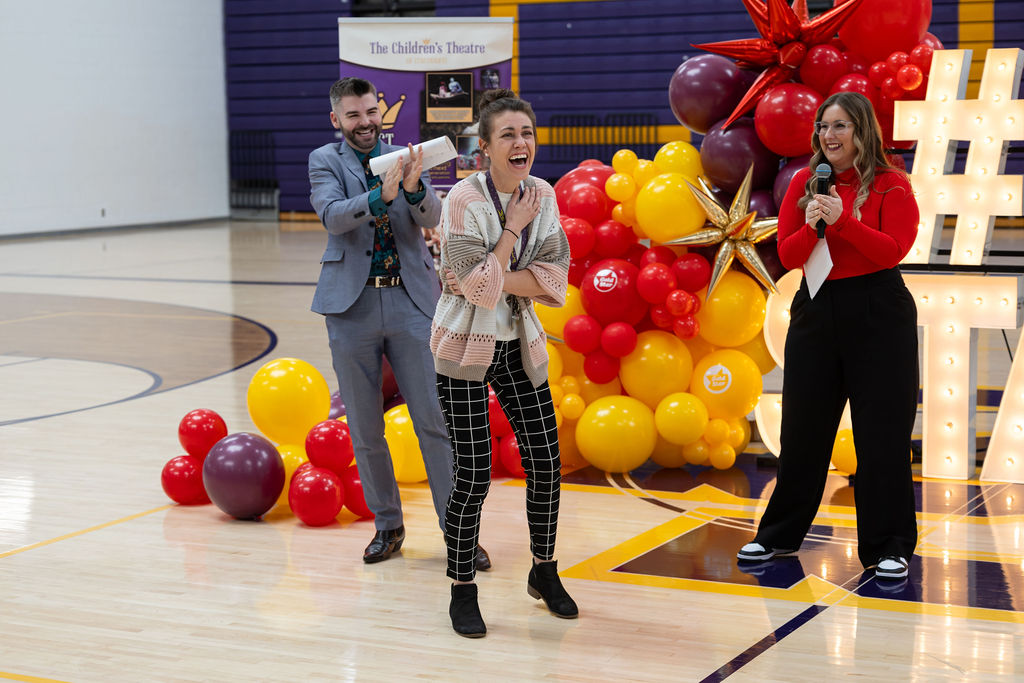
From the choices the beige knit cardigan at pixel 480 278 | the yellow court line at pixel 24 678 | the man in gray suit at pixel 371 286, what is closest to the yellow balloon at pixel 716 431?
the man in gray suit at pixel 371 286

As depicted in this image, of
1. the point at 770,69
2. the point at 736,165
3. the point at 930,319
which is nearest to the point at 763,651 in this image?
the point at 930,319

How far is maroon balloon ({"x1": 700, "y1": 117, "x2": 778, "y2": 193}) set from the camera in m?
5.15

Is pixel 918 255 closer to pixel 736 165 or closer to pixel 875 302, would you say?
pixel 736 165

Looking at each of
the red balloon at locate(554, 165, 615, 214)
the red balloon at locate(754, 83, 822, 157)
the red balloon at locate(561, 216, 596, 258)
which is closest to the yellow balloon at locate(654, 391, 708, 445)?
the red balloon at locate(561, 216, 596, 258)

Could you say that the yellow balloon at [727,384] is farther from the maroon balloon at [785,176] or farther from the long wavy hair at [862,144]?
the long wavy hair at [862,144]

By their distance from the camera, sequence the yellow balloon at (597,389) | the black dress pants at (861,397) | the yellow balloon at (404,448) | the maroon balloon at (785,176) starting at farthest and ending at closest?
the yellow balloon at (597,389)
the maroon balloon at (785,176)
the yellow balloon at (404,448)
the black dress pants at (861,397)

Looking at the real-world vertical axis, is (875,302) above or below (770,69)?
below

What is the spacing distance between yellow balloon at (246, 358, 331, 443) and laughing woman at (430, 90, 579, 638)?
1.77 metres

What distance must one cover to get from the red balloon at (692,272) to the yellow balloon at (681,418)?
1.58 ft

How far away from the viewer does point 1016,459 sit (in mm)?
4770

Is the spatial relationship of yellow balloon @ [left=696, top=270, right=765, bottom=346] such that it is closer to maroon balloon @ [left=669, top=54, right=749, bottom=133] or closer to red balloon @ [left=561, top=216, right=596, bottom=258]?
red balloon @ [left=561, top=216, right=596, bottom=258]

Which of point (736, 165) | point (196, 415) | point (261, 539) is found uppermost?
point (736, 165)

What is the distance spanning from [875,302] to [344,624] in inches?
75.4

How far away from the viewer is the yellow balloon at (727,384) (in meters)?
5.03
